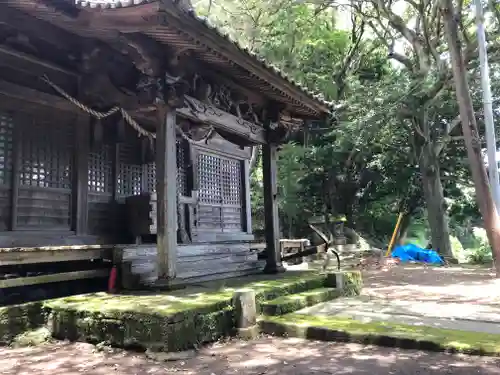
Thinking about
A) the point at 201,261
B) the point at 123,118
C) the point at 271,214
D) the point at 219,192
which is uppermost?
the point at 123,118

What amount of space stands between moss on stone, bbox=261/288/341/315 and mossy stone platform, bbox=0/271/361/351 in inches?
4.6

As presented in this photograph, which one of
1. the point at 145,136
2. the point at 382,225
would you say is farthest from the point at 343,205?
the point at 145,136

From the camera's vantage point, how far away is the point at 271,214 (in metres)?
9.69

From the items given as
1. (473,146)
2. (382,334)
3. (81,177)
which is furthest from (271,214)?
(382,334)

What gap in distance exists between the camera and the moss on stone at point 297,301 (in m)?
6.29

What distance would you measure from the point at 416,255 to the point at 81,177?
15.3 metres

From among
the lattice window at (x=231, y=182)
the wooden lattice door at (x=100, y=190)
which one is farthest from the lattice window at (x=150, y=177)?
the lattice window at (x=231, y=182)

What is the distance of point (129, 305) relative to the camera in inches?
204

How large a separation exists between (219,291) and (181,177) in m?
4.51

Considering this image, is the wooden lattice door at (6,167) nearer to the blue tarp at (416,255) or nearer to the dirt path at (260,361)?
the dirt path at (260,361)

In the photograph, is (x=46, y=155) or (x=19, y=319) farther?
(x=46, y=155)

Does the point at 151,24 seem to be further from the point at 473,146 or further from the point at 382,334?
the point at 473,146

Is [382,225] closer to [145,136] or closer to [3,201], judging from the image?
[145,136]

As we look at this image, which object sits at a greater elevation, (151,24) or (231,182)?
(151,24)
